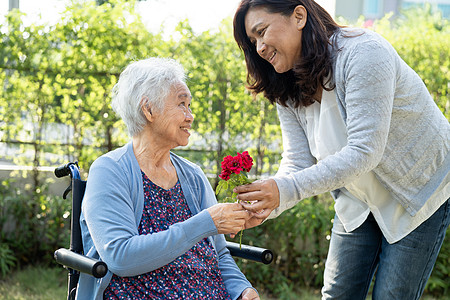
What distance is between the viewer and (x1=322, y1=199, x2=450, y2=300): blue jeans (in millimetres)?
2125

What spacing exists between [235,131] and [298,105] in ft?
6.75

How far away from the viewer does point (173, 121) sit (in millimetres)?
2230

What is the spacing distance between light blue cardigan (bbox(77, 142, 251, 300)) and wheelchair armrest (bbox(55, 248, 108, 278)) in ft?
0.27

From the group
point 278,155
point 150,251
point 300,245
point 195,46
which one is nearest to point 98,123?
point 195,46

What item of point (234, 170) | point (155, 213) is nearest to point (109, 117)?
point (155, 213)

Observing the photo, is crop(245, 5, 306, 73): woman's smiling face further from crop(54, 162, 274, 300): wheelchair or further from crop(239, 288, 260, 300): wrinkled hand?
crop(239, 288, 260, 300): wrinkled hand

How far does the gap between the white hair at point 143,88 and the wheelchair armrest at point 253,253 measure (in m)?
0.62

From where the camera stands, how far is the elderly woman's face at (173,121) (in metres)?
2.23

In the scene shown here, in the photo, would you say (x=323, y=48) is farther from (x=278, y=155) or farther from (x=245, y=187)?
(x=278, y=155)

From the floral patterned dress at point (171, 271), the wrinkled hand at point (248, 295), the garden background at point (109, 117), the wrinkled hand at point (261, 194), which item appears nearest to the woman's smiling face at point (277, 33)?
the wrinkled hand at point (261, 194)

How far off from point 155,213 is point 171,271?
0.73 ft

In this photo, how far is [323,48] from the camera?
2070 millimetres

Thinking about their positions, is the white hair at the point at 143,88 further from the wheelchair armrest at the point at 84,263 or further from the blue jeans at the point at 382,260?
the blue jeans at the point at 382,260

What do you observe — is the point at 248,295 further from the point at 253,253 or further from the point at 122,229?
the point at 122,229
